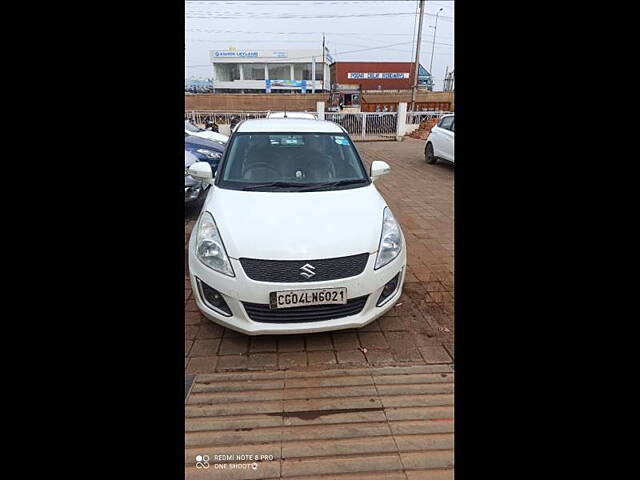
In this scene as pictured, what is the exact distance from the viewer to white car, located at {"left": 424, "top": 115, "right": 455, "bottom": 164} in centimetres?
1011

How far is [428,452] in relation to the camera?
1790 mm

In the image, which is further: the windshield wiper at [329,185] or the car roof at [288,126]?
the car roof at [288,126]

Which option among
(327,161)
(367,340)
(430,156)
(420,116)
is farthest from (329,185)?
(420,116)

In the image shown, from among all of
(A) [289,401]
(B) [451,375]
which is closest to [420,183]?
(B) [451,375]

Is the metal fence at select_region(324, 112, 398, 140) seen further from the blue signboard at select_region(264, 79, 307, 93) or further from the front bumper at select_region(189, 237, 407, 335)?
the blue signboard at select_region(264, 79, 307, 93)

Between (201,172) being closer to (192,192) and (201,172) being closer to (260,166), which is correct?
(260,166)

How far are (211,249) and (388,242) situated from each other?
130 cm

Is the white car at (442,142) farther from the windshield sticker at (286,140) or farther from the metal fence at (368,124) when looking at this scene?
the windshield sticker at (286,140)

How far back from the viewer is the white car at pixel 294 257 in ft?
7.79

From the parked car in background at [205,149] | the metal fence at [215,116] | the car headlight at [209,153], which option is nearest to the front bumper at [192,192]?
the parked car in background at [205,149]

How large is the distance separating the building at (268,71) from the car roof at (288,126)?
44443mm

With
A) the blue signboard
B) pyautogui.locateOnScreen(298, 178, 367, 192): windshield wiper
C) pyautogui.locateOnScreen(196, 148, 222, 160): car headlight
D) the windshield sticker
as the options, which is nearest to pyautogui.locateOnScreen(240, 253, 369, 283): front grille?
pyautogui.locateOnScreen(298, 178, 367, 192): windshield wiper

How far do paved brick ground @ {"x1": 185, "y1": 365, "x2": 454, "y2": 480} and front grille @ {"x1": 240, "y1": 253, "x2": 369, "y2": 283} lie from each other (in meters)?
0.62

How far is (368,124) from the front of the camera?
58.5ft
